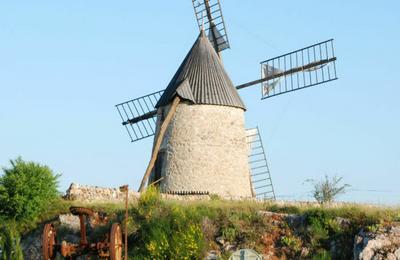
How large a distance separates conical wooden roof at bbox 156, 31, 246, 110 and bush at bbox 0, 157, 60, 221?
19.1 feet

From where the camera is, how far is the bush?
19688mm

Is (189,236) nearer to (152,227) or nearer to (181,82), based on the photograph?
(152,227)

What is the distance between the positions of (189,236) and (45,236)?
3350 mm

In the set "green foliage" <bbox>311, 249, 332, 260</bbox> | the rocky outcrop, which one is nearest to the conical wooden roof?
"green foliage" <bbox>311, 249, 332, 260</bbox>

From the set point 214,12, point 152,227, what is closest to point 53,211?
point 152,227

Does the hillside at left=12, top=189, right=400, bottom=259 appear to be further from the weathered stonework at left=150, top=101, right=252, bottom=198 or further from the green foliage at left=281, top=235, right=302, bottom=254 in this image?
the weathered stonework at left=150, top=101, right=252, bottom=198

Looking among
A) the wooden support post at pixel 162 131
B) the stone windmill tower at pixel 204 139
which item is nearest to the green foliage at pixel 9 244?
the wooden support post at pixel 162 131

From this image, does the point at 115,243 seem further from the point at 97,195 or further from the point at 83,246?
the point at 97,195

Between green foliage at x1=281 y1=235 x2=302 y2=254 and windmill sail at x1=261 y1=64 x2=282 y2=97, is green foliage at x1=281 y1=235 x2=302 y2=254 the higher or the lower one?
the lower one

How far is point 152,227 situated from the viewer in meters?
17.3

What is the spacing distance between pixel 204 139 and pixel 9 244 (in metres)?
7.98

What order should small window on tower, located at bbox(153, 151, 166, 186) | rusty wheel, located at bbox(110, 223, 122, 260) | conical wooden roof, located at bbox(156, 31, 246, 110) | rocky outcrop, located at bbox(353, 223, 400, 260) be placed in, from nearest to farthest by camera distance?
rusty wheel, located at bbox(110, 223, 122, 260), rocky outcrop, located at bbox(353, 223, 400, 260), conical wooden roof, located at bbox(156, 31, 246, 110), small window on tower, located at bbox(153, 151, 166, 186)

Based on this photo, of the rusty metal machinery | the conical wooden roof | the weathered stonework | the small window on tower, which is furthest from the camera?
the small window on tower

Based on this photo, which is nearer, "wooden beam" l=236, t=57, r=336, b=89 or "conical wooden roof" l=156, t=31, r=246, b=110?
"conical wooden roof" l=156, t=31, r=246, b=110
